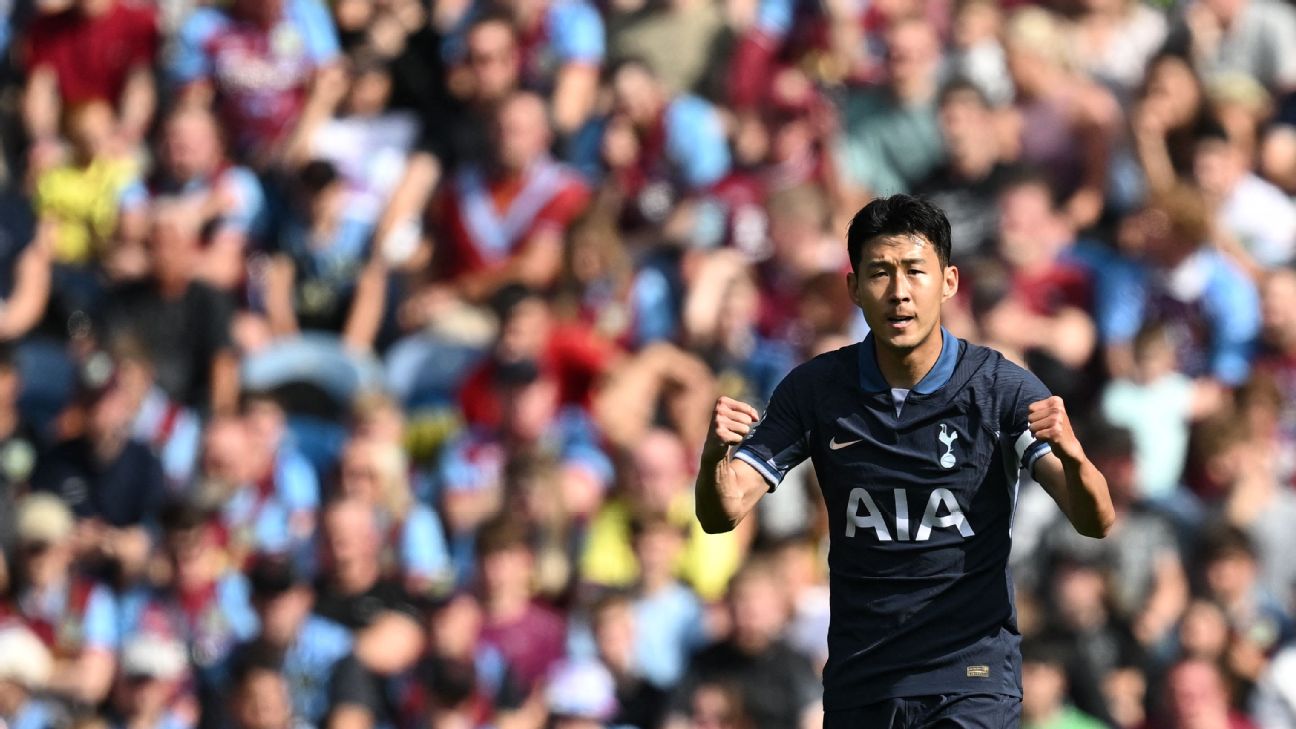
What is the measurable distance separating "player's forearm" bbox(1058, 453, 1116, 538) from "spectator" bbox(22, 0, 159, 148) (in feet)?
25.2

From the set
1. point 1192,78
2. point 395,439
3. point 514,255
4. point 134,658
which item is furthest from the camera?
point 1192,78

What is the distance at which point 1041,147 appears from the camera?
11773 millimetres

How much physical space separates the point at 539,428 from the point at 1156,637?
277cm

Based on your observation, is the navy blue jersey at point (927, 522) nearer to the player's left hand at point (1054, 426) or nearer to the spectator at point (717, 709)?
the player's left hand at point (1054, 426)

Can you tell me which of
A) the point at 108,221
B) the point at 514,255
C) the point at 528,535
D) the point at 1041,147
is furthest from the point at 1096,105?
the point at 108,221

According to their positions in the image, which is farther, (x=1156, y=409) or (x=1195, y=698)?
(x=1156, y=409)

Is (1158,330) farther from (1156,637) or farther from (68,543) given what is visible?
(68,543)

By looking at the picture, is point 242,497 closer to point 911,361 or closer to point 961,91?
point 961,91

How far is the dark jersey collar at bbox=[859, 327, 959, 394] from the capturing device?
18.6 feet

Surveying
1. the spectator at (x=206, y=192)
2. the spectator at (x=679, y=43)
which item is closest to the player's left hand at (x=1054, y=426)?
the spectator at (x=206, y=192)

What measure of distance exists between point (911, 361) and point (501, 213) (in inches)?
231

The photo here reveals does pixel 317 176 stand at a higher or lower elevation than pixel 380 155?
lower

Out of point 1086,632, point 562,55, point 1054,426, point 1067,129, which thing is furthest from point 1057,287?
point 1054,426

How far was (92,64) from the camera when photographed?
12.2 m
